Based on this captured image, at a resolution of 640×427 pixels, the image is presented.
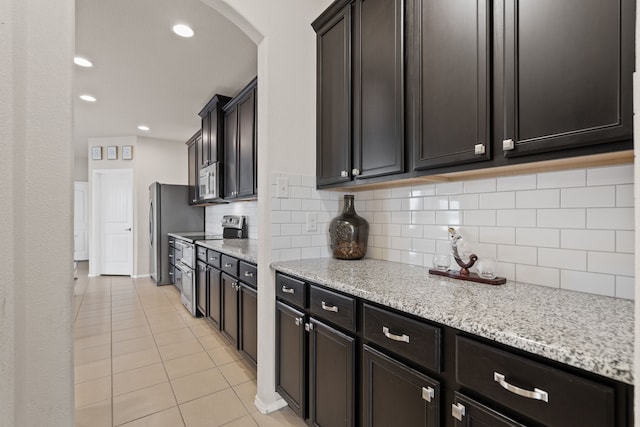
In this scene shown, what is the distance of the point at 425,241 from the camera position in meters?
1.74

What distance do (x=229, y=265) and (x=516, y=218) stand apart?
84.0 inches

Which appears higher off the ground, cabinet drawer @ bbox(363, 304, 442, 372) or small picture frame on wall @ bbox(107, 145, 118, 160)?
small picture frame on wall @ bbox(107, 145, 118, 160)

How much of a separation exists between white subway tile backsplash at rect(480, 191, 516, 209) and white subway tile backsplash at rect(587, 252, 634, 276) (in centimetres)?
34

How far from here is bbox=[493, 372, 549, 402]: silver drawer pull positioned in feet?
2.31

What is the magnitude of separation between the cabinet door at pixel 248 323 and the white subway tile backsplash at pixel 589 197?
71.9 inches

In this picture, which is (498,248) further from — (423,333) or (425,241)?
(423,333)

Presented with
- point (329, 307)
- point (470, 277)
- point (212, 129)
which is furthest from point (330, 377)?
point (212, 129)

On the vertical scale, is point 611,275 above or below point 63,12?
below

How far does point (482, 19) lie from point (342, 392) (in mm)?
1661

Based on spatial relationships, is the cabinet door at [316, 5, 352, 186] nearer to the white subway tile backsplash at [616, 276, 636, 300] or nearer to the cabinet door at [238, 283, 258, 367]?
the cabinet door at [238, 283, 258, 367]

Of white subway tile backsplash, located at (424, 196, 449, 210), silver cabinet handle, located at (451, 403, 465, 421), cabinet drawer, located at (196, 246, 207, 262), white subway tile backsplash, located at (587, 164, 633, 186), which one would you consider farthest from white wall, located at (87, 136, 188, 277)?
white subway tile backsplash, located at (587, 164, 633, 186)

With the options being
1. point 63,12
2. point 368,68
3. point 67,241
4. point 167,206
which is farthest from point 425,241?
point 167,206

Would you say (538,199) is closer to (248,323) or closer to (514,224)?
(514,224)

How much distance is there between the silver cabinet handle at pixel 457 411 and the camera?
34.3 inches
